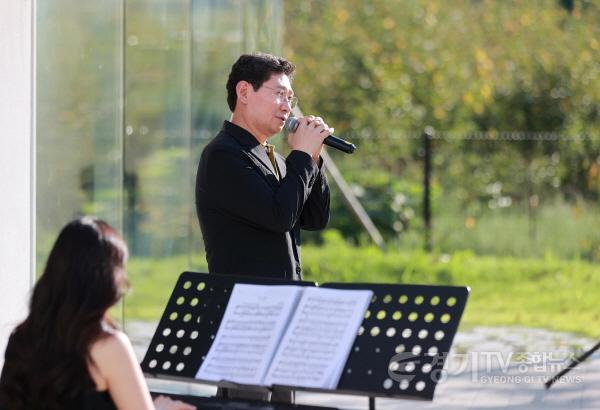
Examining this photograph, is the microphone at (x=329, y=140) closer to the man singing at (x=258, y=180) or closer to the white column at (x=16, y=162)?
the man singing at (x=258, y=180)

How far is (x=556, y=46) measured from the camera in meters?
13.7

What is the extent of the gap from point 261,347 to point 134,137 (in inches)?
135

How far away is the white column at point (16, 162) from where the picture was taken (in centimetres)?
451

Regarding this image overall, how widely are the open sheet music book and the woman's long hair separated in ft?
1.70

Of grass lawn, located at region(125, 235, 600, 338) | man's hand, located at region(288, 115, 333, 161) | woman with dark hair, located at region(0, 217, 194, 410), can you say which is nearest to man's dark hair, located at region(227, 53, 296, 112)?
man's hand, located at region(288, 115, 333, 161)

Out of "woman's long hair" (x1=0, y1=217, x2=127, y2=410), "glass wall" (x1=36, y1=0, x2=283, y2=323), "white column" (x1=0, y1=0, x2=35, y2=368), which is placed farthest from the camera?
"glass wall" (x1=36, y1=0, x2=283, y2=323)

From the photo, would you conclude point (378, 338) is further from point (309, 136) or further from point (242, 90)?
point (242, 90)

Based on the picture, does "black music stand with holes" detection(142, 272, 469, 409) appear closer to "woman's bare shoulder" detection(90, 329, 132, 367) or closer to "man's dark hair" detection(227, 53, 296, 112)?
"woman's bare shoulder" detection(90, 329, 132, 367)

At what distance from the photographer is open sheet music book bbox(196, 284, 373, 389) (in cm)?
313

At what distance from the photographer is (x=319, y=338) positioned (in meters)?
3.16

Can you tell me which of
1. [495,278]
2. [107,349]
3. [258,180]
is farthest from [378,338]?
[495,278]

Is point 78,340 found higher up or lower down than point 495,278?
higher up

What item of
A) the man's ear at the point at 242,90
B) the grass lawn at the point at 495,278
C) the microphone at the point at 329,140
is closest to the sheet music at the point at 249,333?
the microphone at the point at 329,140

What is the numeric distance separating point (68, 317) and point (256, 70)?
1.53 metres
